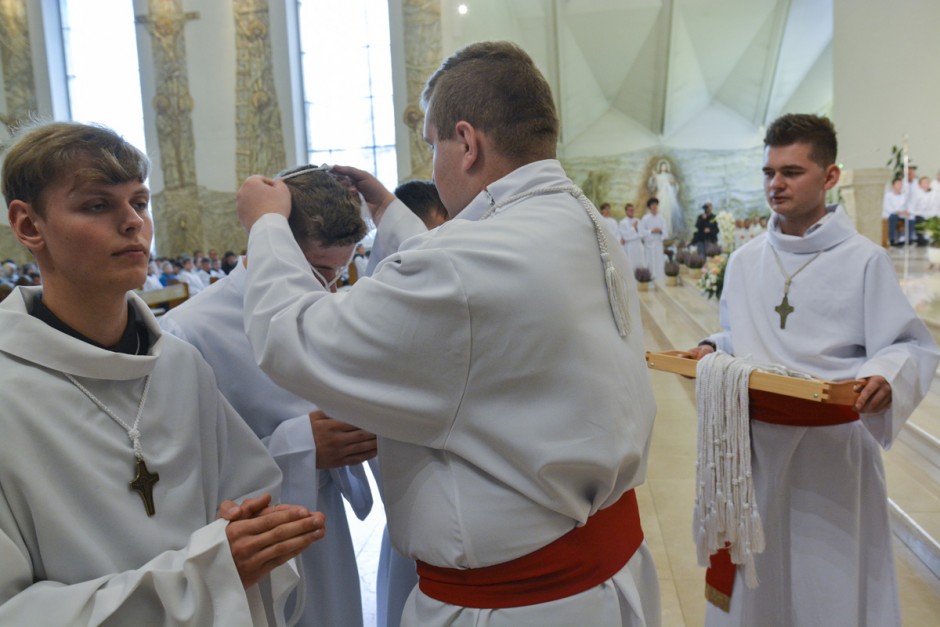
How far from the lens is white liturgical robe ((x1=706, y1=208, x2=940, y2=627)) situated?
7.62 ft

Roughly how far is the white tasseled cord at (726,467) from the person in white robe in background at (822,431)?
0.64 ft

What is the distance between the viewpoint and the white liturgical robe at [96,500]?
1090 millimetres

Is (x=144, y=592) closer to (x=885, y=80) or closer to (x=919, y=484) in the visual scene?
(x=919, y=484)

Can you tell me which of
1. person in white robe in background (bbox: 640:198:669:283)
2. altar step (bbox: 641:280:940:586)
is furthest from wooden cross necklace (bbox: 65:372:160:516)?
person in white robe in background (bbox: 640:198:669:283)

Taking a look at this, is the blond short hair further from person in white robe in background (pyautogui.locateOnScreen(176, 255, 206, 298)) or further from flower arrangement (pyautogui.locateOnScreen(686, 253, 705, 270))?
flower arrangement (pyautogui.locateOnScreen(686, 253, 705, 270))

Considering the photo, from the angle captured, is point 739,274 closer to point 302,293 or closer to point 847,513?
point 847,513

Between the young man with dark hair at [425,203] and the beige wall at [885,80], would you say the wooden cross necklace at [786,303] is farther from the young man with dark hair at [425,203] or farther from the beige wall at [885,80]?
the beige wall at [885,80]

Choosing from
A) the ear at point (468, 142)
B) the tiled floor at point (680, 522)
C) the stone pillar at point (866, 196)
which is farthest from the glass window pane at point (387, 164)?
the ear at point (468, 142)

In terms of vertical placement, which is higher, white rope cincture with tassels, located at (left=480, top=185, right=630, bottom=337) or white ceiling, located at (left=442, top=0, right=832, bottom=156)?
white ceiling, located at (left=442, top=0, right=832, bottom=156)

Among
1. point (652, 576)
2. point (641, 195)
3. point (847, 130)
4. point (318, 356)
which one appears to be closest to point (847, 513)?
point (652, 576)

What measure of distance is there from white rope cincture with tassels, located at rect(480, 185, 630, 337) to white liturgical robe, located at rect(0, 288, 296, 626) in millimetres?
712

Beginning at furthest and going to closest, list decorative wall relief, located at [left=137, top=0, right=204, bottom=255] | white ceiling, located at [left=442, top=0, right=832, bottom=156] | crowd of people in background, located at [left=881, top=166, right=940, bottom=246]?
white ceiling, located at [left=442, top=0, right=832, bottom=156] < decorative wall relief, located at [left=137, top=0, right=204, bottom=255] < crowd of people in background, located at [left=881, top=166, right=940, bottom=246]

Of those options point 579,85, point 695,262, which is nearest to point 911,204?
point 695,262

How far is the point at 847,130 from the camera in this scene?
14.3 metres
